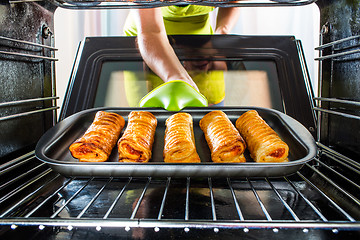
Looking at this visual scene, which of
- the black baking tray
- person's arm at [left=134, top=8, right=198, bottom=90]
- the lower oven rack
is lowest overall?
the lower oven rack

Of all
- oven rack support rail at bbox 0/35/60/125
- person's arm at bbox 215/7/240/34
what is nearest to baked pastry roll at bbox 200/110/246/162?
oven rack support rail at bbox 0/35/60/125

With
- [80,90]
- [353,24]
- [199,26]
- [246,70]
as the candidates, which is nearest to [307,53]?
[199,26]

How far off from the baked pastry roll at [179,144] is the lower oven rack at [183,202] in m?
0.09

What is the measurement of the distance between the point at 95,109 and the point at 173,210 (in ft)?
2.84

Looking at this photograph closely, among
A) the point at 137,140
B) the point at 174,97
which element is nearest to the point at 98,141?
the point at 137,140

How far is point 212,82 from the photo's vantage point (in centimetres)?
176

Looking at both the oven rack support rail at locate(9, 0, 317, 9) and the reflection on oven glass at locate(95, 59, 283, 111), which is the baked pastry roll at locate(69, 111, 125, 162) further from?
the oven rack support rail at locate(9, 0, 317, 9)

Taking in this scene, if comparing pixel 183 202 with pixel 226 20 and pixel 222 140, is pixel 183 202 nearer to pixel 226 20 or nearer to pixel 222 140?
pixel 222 140

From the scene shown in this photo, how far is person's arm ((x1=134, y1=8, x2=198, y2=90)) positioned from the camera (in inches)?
63.1

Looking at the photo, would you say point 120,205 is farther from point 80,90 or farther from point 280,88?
point 280,88

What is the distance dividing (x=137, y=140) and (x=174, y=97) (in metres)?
0.33

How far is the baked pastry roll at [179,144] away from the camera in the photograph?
1202mm

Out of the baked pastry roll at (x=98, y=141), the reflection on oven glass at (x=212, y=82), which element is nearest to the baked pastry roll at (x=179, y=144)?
the baked pastry roll at (x=98, y=141)

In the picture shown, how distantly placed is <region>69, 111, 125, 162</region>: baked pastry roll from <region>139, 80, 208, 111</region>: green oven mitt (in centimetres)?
21
